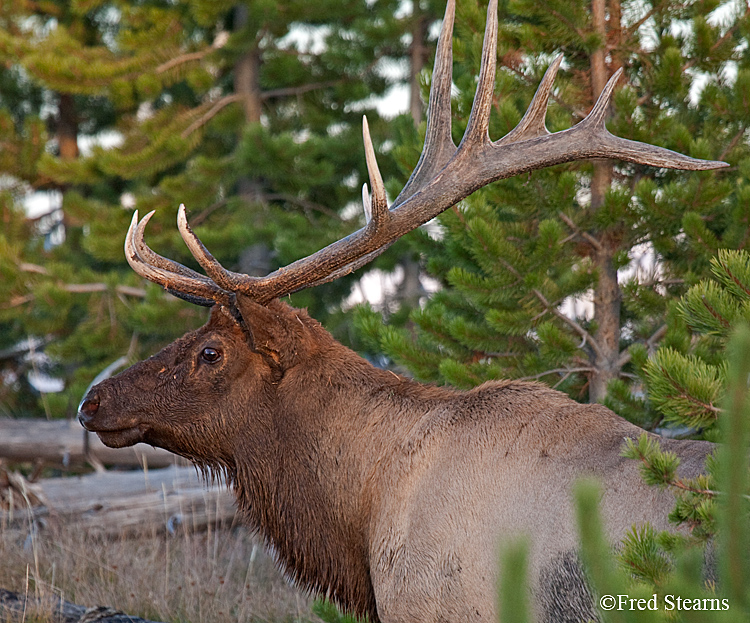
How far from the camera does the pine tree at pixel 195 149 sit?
8.91m

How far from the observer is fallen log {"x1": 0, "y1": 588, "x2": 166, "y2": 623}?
3680 mm

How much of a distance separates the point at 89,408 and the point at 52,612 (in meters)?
1.16

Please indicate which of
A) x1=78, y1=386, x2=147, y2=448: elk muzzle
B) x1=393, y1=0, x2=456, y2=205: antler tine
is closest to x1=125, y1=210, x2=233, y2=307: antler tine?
x1=78, y1=386, x2=147, y2=448: elk muzzle

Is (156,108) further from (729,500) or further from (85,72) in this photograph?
(729,500)

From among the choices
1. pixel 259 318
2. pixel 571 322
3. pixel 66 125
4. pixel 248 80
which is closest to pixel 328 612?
pixel 259 318

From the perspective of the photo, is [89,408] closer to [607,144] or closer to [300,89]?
[607,144]

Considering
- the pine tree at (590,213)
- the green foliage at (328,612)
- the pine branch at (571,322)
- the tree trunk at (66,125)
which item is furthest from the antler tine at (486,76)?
the tree trunk at (66,125)

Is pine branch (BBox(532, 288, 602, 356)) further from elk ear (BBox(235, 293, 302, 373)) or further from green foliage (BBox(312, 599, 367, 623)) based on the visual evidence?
green foliage (BBox(312, 599, 367, 623))

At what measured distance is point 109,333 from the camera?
31.0 feet

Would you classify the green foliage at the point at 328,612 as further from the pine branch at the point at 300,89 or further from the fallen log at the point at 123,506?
the pine branch at the point at 300,89

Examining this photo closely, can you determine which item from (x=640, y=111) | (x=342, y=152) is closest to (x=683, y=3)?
(x=640, y=111)

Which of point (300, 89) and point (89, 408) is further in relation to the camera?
point (300, 89)

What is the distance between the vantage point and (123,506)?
590 centimetres

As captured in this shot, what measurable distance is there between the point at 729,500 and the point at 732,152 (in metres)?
3.59
